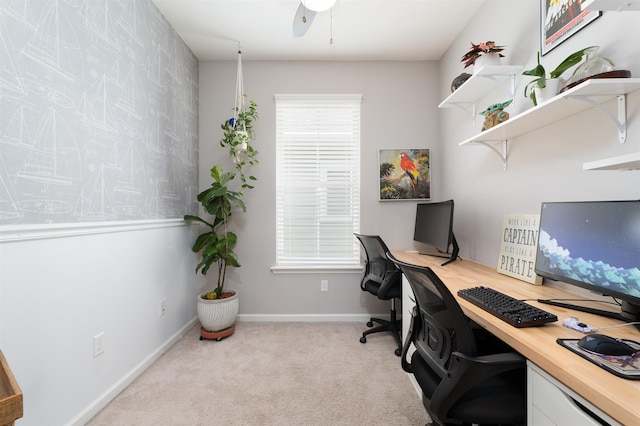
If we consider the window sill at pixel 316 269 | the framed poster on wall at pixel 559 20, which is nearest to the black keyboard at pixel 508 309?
the framed poster on wall at pixel 559 20

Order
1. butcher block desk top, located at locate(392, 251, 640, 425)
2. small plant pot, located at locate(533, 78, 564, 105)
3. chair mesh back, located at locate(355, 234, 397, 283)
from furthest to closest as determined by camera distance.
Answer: chair mesh back, located at locate(355, 234, 397, 283) → small plant pot, located at locate(533, 78, 564, 105) → butcher block desk top, located at locate(392, 251, 640, 425)

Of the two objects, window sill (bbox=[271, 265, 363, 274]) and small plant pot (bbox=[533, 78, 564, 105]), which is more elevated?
small plant pot (bbox=[533, 78, 564, 105])

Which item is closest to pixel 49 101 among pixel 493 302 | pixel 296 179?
pixel 296 179

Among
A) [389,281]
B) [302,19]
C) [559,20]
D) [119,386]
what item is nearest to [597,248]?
[559,20]

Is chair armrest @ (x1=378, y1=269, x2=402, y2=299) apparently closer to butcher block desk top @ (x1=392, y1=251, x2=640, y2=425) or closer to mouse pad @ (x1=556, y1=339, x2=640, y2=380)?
butcher block desk top @ (x1=392, y1=251, x2=640, y2=425)

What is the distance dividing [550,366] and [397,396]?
124cm

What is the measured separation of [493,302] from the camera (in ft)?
3.76

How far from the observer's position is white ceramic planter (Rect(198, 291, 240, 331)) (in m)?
2.42

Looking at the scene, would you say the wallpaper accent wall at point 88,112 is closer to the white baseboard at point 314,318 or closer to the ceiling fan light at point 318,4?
the ceiling fan light at point 318,4

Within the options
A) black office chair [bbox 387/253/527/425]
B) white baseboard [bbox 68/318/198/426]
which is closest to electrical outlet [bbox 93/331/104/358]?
white baseboard [bbox 68/318/198/426]

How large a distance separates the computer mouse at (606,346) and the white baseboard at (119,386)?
2.31 m

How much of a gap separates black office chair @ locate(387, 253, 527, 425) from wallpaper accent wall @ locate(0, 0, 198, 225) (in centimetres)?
172

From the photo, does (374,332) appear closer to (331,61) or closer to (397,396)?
(397,396)

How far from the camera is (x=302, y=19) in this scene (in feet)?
6.01
